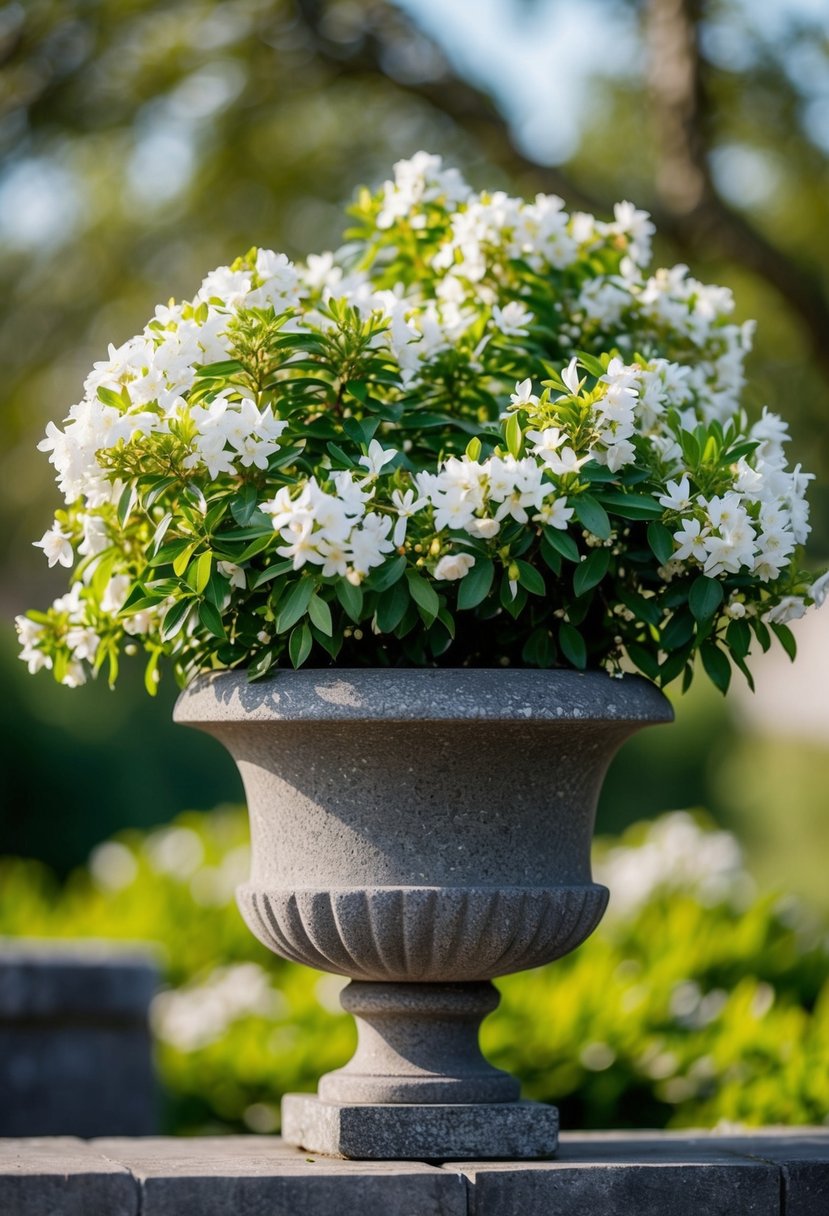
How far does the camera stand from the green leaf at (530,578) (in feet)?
6.86

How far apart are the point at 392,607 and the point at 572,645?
1.06 feet

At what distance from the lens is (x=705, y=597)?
2.17 m

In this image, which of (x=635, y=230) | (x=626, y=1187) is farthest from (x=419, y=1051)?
(x=635, y=230)

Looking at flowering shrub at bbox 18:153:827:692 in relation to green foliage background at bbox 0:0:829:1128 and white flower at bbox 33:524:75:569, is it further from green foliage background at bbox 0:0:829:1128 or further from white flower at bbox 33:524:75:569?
green foliage background at bbox 0:0:829:1128

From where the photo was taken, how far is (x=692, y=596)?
218 centimetres

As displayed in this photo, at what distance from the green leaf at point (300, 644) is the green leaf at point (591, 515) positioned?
1.43ft

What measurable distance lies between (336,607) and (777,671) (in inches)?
529

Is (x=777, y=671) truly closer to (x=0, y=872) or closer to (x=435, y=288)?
(x=0, y=872)

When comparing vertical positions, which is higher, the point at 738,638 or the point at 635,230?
the point at 635,230

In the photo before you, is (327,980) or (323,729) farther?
(327,980)

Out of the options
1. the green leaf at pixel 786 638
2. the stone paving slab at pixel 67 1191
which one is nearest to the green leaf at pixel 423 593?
the green leaf at pixel 786 638

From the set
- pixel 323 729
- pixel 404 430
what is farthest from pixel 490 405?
pixel 323 729

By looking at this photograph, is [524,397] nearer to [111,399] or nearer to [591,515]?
[591,515]

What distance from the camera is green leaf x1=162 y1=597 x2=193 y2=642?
2.15m
